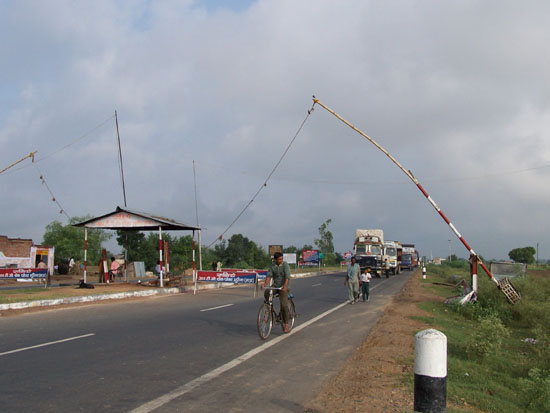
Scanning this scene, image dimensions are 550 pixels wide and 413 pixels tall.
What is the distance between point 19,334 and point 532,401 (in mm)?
10146

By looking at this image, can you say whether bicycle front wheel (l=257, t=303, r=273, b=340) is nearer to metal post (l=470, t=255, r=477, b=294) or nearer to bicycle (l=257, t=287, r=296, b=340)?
bicycle (l=257, t=287, r=296, b=340)

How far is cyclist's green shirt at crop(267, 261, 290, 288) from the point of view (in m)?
11.0

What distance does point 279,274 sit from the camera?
11086mm

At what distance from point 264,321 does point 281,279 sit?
3.62 feet

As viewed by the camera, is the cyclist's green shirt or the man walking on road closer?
the cyclist's green shirt

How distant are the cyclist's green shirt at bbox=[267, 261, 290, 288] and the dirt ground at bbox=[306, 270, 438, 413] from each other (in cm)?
225

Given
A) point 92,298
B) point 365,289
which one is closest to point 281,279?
point 365,289

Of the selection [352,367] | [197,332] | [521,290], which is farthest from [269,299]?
[521,290]

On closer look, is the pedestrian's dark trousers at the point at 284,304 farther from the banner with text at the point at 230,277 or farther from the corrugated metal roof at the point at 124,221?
the corrugated metal roof at the point at 124,221

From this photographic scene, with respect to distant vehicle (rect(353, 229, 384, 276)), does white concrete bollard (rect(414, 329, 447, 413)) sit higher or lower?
lower

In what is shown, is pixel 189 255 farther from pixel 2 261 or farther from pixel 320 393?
pixel 320 393

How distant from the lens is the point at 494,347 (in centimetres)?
941

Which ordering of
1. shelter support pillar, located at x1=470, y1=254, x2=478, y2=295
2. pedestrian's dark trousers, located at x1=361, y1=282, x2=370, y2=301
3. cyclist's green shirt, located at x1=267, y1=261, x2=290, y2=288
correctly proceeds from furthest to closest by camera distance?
pedestrian's dark trousers, located at x1=361, y1=282, x2=370, y2=301
shelter support pillar, located at x1=470, y1=254, x2=478, y2=295
cyclist's green shirt, located at x1=267, y1=261, x2=290, y2=288

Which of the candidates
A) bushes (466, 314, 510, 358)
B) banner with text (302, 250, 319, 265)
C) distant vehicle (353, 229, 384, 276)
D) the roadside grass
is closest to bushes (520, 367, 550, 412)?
the roadside grass
